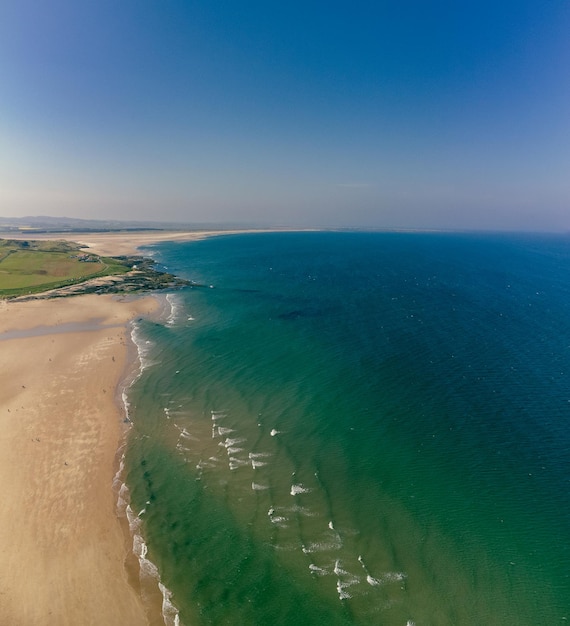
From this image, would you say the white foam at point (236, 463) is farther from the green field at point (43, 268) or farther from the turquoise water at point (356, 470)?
the green field at point (43, 268)

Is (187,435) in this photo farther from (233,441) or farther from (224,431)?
(233,441)

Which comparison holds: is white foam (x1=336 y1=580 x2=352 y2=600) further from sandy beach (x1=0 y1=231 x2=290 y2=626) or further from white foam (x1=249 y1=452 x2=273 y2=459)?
white foam (x1=249 y1=452 x2=273 y2=459)

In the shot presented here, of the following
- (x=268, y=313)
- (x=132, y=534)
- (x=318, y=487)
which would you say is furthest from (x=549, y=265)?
(x=132, y=534)

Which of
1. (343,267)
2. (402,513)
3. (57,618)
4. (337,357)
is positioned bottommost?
(57,618)

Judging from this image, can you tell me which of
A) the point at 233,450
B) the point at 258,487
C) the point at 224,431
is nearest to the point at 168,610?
the point at 258,487

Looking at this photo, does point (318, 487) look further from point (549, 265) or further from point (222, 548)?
point (549, 265)

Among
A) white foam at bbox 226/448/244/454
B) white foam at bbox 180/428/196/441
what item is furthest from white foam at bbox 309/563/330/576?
white foam at bbox 180/428/196/441
